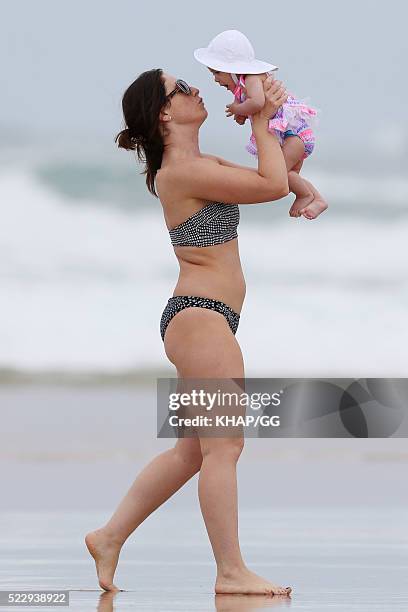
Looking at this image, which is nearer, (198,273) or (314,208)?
(198,273)

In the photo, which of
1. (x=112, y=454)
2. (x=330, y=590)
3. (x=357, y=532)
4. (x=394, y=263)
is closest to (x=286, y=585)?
(x=330, y=590)

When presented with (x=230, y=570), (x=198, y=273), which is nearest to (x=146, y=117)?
(x=198, y=273)

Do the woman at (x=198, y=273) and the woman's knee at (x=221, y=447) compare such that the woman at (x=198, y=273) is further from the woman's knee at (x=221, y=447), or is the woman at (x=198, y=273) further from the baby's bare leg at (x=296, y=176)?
the baby's bare leg at (x=296, y=176)

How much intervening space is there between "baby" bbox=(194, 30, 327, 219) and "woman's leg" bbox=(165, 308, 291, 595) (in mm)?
625

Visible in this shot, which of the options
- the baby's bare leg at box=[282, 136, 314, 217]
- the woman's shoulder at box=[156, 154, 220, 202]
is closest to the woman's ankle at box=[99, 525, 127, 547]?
the woman's shoulder at box=[156, 154, 220, 202]

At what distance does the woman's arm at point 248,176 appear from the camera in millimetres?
5535

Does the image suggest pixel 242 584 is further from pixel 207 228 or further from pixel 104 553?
pixel 207 228

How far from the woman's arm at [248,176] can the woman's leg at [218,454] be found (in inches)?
16.9

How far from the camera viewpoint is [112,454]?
13.1 metres

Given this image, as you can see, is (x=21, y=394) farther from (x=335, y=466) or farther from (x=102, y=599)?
(x=102, y=599)

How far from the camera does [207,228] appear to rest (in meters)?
5.66

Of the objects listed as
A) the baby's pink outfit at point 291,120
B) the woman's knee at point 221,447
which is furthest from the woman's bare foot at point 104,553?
the baby's pink outfit at point 291,120

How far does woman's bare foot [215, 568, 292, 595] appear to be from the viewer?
17.5 ft

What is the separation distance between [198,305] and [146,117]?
73 centimetres
